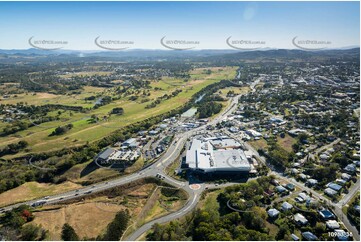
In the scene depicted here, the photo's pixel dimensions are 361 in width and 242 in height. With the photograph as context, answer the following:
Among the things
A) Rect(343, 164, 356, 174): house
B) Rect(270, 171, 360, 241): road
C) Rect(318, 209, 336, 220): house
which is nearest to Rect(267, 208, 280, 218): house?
Rect(318, 209, 336, 220): house

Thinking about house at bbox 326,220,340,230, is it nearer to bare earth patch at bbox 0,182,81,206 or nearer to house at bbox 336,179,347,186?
house at bbox 336,179,347,186

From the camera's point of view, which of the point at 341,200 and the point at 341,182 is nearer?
the point at 341,200

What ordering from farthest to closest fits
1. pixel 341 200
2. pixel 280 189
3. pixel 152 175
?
pixel 152 175 → pixel 280 189 → pixel 341 200

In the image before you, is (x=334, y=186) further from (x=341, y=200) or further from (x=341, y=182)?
(x=341, y=200)

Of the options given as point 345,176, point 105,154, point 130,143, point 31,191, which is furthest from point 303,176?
point 31,191

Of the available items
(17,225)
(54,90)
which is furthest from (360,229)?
(54,90)

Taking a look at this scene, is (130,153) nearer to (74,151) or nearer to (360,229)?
(74,151)

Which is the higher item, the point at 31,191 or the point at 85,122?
the point at 85,122
